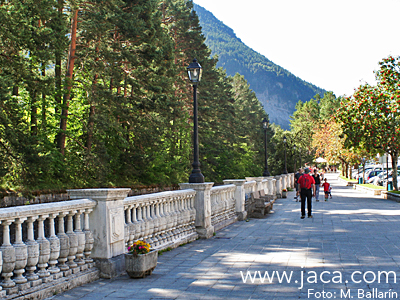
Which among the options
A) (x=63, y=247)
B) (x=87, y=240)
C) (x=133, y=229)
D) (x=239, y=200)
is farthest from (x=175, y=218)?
(x=239, y=200)

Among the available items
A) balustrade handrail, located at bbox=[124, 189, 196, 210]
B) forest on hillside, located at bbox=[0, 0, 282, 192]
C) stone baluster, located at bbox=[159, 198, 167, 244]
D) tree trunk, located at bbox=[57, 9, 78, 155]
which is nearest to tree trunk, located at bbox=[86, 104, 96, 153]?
forest on hillside, located at bbox=[0, 0, 282, 192]

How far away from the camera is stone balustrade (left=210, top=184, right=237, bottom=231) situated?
13.5m

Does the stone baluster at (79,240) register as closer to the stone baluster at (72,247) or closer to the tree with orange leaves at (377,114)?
the stone baluster at (72,247)

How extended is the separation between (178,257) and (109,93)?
19.4m

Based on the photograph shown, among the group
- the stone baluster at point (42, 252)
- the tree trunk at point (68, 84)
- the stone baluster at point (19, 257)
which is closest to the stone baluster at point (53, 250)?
the stone baluster at point (42, 252)

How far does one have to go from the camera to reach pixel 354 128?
30359mm

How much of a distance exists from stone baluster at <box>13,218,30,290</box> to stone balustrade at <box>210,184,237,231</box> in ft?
26.6

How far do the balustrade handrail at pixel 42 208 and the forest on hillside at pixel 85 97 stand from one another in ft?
34.0

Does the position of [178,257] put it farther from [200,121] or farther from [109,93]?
[200,121]

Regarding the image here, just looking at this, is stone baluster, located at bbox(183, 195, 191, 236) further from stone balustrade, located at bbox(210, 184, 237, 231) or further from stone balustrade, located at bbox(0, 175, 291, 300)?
stone balustrade, located at bbox(210, 184, 237, 231)

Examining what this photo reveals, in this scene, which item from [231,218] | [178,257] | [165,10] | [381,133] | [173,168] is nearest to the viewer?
[178,257]

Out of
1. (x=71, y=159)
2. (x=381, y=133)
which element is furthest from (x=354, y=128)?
(x=71, y=159)

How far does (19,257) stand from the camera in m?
5.40

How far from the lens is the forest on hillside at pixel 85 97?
18141mm
